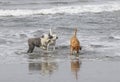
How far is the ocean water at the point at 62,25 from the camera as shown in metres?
18.6

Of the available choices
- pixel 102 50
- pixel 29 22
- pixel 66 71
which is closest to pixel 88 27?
pixel 29 22

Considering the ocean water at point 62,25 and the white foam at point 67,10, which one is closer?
the ocean water at point 62,25

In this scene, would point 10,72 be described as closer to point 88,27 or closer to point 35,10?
point 88,27

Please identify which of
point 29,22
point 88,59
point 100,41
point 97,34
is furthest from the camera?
point 29,22

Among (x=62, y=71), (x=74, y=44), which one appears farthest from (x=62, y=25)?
(x=62, y=71)

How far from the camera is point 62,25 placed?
26953mm

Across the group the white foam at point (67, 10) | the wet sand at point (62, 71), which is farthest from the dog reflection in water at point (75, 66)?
the white foam at point (67, 10)

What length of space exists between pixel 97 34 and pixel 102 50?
448 centimetres

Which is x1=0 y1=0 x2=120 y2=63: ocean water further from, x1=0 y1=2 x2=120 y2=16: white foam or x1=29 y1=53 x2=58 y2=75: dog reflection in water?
x1=29 y1=53 x2=58 y2=75: dog reflection in water

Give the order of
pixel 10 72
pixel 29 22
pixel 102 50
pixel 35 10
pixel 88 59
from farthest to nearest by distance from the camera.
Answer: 1. pixel 35 10
2. pixel 29 22
3. pixel 102 50
4. pixel 88 59
5. pixel 10 72

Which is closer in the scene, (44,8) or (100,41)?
(100,41)

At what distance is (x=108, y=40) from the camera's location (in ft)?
70.3

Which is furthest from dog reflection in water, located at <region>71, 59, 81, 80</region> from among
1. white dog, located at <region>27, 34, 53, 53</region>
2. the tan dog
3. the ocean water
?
white dog, located at <region>27, 34, 53, 53</region>

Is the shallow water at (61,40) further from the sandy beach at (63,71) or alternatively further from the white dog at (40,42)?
the white dog at (40,42)
